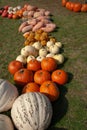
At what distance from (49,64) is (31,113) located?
167cm

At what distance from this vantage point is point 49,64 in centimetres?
524

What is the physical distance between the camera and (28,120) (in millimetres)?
3799

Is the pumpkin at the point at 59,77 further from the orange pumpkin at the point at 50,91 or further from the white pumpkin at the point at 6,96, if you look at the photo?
the white pumpkin at the point at 6,96

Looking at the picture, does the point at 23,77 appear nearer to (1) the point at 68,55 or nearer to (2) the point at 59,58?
(2) the point at 59,58

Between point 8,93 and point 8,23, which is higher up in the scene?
point 8,93

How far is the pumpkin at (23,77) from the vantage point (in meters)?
4.93

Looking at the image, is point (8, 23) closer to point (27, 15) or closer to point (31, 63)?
point (27, 15)

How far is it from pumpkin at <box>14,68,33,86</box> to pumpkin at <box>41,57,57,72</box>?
0.41 metres

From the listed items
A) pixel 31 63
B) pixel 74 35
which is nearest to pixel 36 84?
pixel 31 63

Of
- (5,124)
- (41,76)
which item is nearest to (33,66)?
(41,76)

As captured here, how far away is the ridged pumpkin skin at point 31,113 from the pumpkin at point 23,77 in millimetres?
912

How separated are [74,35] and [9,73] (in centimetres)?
266

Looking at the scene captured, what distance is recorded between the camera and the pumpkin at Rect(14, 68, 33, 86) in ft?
16.2

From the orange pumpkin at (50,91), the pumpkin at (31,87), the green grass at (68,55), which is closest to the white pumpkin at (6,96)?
the pumpkin at (31,87)
